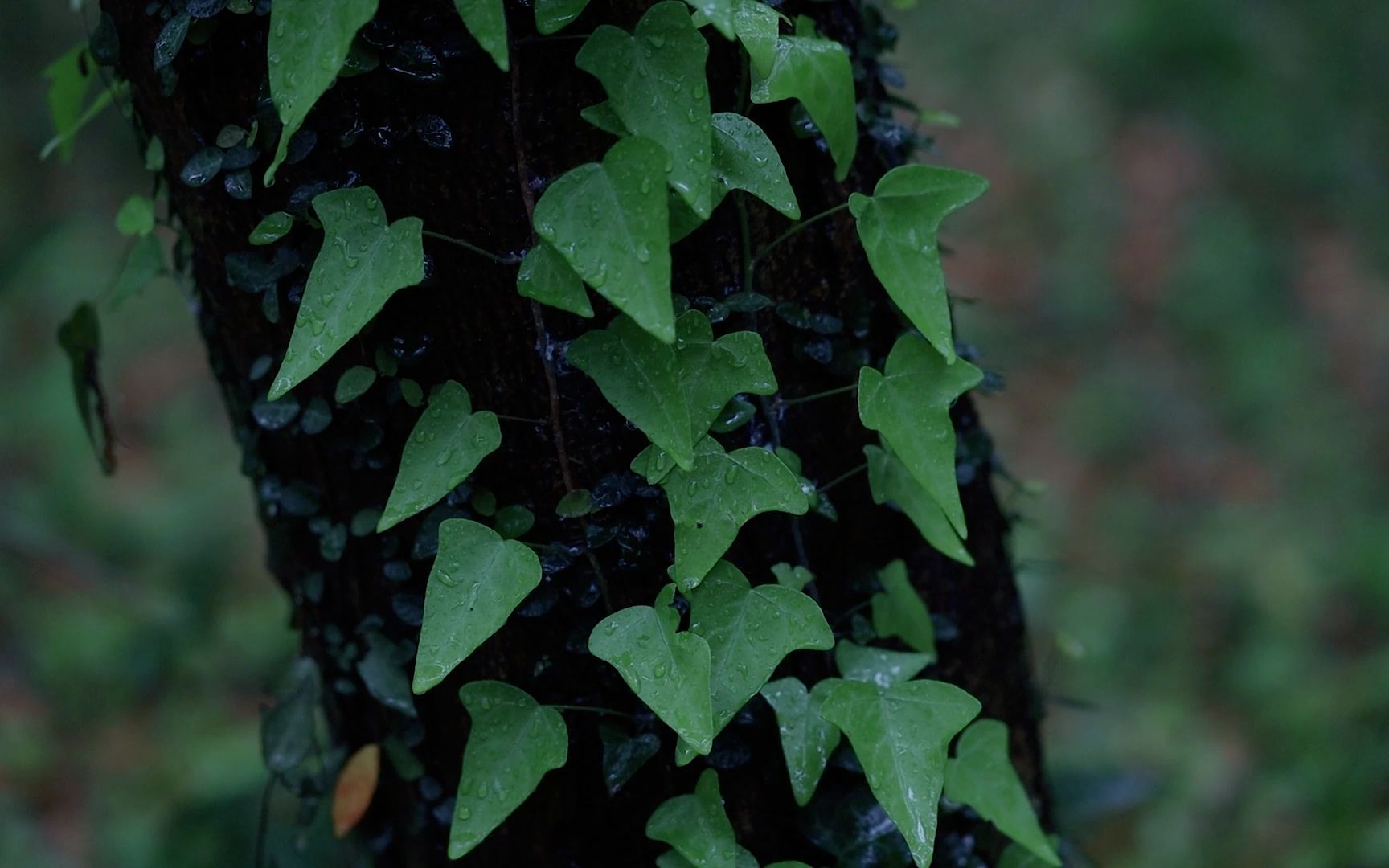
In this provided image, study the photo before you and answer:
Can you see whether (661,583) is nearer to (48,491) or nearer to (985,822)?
(985,822)

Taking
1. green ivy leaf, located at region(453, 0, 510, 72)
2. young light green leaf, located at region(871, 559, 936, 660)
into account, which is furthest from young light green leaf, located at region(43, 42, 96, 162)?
young light green leaf, located at region(871, 559, 936, 660)

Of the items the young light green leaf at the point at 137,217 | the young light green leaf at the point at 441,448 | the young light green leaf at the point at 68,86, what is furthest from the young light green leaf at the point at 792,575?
the young light green leaf at the point at 68,86

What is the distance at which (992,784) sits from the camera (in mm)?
973

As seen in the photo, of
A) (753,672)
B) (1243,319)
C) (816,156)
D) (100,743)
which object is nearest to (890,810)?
(753,672)

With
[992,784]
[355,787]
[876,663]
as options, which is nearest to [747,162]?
[876,663]

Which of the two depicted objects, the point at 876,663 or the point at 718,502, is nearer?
the point at 718,502

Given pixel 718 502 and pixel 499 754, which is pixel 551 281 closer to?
pixel 718 502

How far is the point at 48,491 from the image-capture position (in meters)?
3.66

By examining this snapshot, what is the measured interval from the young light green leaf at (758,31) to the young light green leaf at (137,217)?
583 millimetres

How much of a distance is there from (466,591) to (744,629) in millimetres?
202

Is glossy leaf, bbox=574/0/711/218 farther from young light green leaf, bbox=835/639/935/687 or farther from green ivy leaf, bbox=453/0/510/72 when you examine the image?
young light green leaf, bbox=835/639/935/687

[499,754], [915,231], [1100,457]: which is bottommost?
[1100,457]

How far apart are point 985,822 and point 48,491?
11.7 feet

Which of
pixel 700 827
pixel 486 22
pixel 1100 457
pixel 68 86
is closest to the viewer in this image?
pixel 486 22
